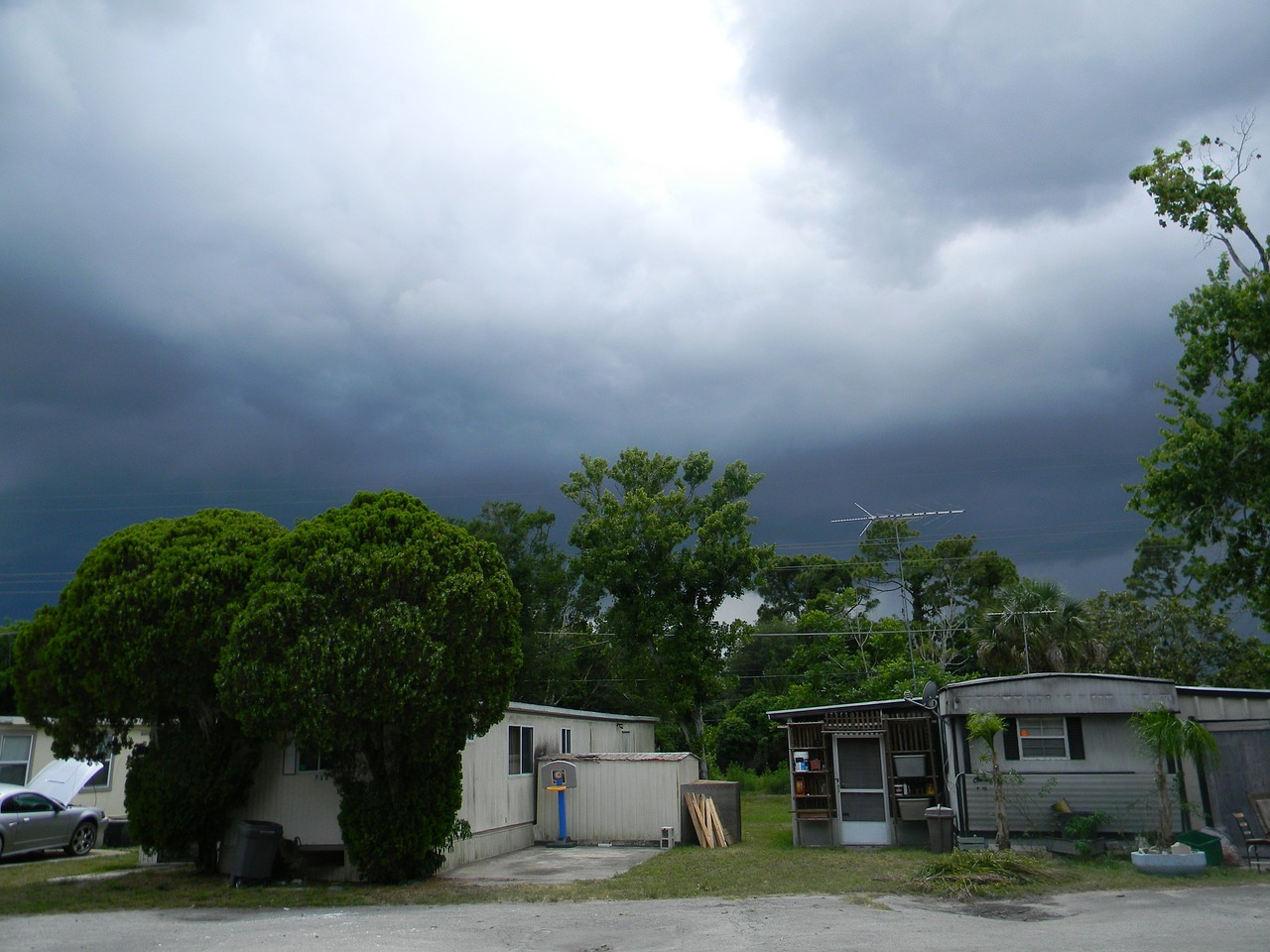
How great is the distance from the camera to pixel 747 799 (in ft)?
107

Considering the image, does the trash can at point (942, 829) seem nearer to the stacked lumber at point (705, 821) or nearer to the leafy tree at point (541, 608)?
the stacked lumber at point (705, 821)

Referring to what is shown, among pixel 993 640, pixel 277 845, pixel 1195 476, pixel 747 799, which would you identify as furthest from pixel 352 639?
pixel 993 640

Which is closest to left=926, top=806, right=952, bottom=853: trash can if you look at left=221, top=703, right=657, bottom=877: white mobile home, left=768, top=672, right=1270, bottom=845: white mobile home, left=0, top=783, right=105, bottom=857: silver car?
left=768, top=672, right=1270, bottom=845: white mobile home

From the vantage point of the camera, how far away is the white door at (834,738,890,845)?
18016 mm

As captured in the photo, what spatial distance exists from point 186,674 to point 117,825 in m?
8.14

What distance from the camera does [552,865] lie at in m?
16.0

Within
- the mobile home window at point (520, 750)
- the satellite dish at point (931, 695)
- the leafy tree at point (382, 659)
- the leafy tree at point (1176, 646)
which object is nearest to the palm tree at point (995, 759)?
the satellite dish at point (931, 695)

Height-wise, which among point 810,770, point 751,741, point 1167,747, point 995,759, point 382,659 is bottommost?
point 751,741

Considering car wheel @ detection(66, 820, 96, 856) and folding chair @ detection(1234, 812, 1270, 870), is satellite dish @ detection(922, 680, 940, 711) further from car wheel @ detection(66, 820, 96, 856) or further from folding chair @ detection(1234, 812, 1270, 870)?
car wheel @ detection(66, 820, 96, 856)

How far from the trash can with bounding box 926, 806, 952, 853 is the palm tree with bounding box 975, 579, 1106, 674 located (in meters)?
16.0

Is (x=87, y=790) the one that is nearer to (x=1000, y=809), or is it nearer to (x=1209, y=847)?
(x=1000, y=809)

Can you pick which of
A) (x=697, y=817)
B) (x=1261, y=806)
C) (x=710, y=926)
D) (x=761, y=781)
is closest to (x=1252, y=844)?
(x=1261, y=806)

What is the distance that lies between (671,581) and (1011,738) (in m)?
17.3

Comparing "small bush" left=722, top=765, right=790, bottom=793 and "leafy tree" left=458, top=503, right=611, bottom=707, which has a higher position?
"leafy tree" left=458, top=503, right=611, bottom=707
